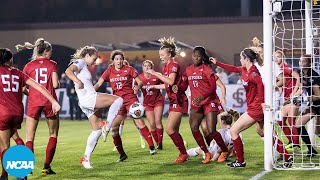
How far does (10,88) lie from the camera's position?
33.6ft

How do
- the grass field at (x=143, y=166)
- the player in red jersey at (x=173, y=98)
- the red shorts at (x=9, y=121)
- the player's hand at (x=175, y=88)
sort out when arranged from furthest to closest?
the player's hand at (x=175, y=88) < the player in red jersey at (x=173, y=98) < the grass field at (x=143, y=166) < the red shorts at (x=9, y=121)

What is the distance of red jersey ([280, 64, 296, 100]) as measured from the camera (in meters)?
14.0

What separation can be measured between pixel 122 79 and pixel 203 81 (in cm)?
180

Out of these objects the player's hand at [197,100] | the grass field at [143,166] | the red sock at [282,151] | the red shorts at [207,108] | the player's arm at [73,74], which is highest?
the player's arm at [73,74]

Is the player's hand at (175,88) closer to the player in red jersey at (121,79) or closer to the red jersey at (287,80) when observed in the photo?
the player in red jersey at (121,79)

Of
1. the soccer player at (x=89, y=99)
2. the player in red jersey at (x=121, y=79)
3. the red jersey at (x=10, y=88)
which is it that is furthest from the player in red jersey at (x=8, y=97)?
the player in red jersey at (x=121, y=79)

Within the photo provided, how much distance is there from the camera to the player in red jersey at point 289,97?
13.6 m

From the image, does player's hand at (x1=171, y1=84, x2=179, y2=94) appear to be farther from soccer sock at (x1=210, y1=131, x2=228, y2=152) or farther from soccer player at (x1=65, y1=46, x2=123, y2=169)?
soccer player at (x1=65, y1=46, x2=123, y2=169)

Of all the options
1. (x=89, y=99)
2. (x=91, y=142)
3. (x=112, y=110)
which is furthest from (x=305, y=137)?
(x=89, y=99)

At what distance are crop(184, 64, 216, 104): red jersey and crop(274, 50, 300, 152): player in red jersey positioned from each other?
1.22m

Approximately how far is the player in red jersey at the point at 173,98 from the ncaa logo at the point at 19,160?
16.5ft

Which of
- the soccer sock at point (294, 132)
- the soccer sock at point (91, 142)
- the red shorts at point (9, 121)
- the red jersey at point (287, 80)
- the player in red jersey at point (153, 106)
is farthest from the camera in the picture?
the player in red jersey at point (153, 106)

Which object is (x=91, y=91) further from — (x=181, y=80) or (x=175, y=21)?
(x=175, y=21)

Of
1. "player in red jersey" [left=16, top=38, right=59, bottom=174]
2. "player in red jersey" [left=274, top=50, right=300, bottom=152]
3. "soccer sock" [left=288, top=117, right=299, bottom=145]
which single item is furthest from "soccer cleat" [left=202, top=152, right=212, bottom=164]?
"player in red jersey" [left=16, top=38, right=59, bottom=174]
